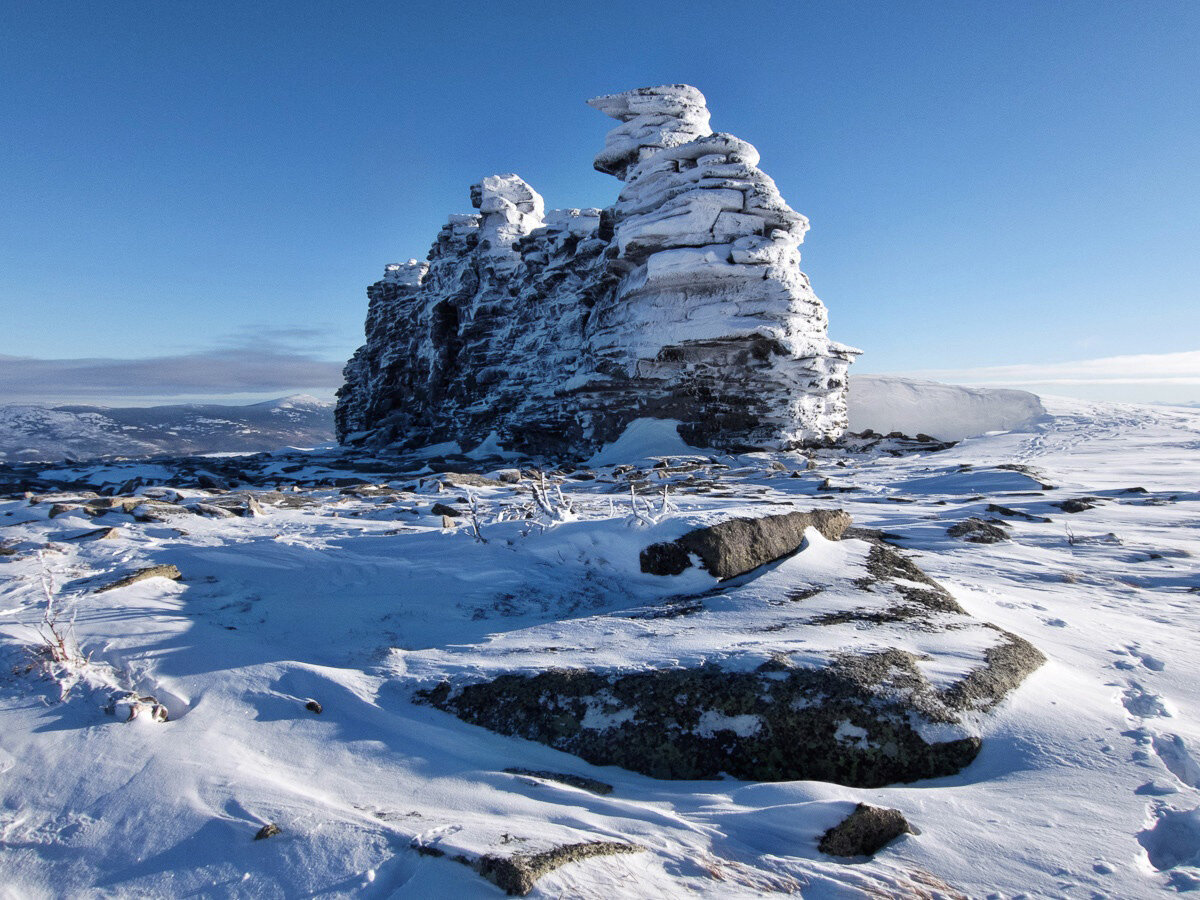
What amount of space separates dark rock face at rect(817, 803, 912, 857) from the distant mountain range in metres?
53.3

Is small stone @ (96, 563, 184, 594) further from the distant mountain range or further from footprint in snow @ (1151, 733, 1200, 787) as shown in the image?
the distant mountain range

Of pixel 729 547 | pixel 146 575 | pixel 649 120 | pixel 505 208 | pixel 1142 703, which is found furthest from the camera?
pixel 505 208

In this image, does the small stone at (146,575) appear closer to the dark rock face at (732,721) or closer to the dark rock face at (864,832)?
the dark rock face at (732,721)

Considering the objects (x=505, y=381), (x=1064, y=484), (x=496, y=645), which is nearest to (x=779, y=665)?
(x=496, y=645)

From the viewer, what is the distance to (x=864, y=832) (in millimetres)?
1979

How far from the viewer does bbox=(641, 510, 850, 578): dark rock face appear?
16.3 ft

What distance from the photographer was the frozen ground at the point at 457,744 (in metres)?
1.84

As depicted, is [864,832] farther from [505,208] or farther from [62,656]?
[505,208]

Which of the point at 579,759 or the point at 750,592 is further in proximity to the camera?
the point at 750,592

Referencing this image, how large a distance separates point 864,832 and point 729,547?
3.05m

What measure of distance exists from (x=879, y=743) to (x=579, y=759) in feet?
4.29

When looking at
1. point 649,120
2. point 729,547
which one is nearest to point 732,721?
point 729,547

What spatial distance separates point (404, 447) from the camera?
122 feet

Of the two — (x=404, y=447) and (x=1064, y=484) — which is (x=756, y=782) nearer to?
(x=1064, y=484)
